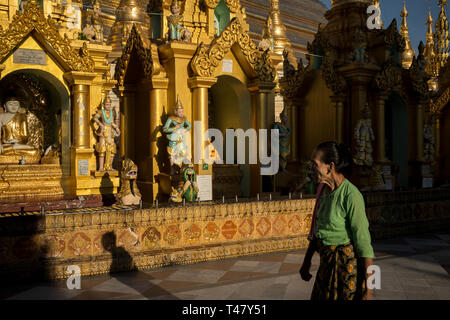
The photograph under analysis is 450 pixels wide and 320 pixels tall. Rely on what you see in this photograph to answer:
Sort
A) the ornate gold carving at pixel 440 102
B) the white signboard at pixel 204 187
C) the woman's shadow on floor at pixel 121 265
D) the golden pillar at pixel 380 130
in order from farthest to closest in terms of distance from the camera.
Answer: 1. the ornate gold carving at pixel 440 102
2. the golden pillar at pixel 380 130
3. the white signboard at pixel 204 187
4. the woman's shadow on floor at pixel 121 265

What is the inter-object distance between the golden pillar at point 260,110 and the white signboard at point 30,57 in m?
5.07

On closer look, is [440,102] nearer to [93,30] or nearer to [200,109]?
[200,109]

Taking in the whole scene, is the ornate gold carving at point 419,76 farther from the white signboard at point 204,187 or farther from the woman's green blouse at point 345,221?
the woman's green blouse at point 345,221

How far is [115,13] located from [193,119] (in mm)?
14780

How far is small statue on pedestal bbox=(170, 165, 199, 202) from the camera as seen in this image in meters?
8.81

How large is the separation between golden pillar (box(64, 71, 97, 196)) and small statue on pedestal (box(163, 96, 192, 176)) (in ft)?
9.17

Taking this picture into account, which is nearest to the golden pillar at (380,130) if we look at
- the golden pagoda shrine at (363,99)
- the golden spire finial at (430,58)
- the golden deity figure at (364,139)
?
the golden pagoda shrine at (363,99)

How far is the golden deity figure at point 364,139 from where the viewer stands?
1173 cm

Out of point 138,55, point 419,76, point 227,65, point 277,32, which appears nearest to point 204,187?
point 227,65

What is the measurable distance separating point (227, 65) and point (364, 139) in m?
4.12

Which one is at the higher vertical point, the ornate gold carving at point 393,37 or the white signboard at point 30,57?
the ornate gold carving at point 393,37

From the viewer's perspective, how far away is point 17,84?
11.2 meters

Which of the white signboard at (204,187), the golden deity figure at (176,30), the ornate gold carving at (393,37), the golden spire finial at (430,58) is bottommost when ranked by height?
the white signboard at (204,187)

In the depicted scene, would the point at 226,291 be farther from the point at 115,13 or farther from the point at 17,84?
the point at 115,13
